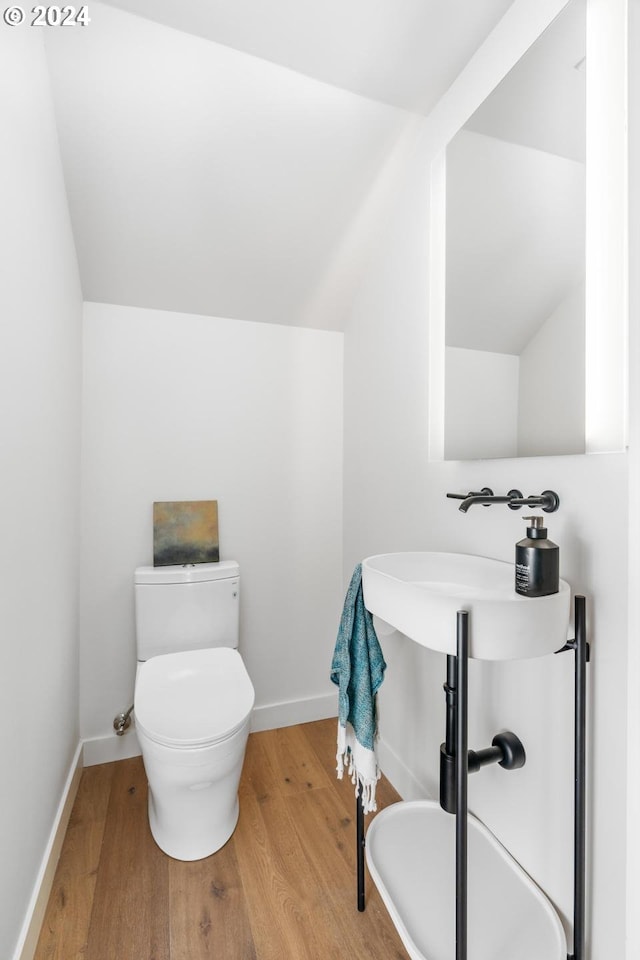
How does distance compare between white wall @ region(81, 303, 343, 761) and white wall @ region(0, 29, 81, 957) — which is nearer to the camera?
white wall @ region(0, 29, 81, 957)

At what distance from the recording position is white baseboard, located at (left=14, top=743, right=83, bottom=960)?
43.1 inches

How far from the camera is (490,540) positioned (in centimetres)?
130

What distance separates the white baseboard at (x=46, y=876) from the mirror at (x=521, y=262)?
1605 mm

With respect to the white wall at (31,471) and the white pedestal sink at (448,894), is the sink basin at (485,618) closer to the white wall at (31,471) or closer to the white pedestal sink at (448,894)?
the white pedestal sink at (448,894)

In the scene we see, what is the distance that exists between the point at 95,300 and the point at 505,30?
1600mm

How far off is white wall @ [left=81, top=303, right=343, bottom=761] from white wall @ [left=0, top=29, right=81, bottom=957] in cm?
31

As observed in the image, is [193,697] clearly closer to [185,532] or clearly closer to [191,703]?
[191,703]

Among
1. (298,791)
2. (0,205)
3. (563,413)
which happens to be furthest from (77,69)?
(298,791)

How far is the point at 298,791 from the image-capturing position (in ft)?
5.76

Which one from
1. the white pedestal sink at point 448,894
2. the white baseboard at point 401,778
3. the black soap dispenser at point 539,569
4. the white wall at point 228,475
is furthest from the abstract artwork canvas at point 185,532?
the black soap dispenser at point 539,569

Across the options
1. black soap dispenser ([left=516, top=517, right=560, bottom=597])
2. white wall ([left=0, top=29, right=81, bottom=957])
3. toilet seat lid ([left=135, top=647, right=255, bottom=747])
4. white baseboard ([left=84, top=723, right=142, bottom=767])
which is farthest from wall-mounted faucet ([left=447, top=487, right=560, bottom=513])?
white baseboard ([left=84, top=723, right=142, bottom=767])

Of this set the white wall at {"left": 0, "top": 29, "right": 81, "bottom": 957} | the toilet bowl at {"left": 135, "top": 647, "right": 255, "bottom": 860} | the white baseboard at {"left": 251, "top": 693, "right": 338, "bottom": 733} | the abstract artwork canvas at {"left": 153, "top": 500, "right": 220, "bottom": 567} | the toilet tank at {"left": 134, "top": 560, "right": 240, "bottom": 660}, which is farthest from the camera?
the white baseboard at {"left": 251, "top": 693, "right": 338, "bottom": 733}

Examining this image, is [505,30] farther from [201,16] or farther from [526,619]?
[526,619]

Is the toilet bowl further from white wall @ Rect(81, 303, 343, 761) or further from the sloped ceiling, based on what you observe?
the sloped ceiling
